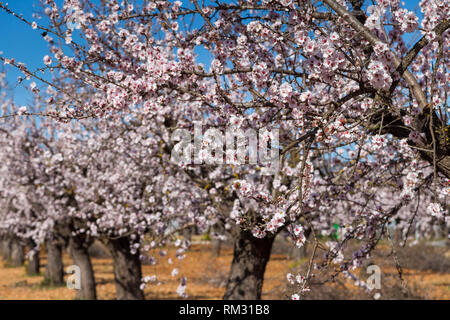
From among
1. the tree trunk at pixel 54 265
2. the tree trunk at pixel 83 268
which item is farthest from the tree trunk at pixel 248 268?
the tree trunk at pixel 54 265

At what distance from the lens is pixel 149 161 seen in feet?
33.8

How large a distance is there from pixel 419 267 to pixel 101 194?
17.0m

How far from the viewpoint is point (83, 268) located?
14.8 m

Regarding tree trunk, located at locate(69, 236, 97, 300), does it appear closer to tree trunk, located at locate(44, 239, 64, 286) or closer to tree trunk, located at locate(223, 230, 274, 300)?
tree trunk, located at locate(44, 239, 64, 286)

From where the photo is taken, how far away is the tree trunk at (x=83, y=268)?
1450 centimetres

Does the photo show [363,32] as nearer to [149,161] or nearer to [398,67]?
[398,67]

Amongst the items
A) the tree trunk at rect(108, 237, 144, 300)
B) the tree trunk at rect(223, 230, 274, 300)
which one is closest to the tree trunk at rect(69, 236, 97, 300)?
the tree trunk at rect(108, 237, 144, 300)

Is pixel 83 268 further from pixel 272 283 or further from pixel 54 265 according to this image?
pixel 272 283

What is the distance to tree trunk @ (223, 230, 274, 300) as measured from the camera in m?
7.96

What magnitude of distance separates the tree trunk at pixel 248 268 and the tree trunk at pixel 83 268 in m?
8.21

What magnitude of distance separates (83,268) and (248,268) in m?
8.85

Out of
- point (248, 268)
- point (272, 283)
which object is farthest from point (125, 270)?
point (272, 283)

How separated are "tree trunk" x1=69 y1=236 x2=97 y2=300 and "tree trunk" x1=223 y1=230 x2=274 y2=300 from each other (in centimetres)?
821
